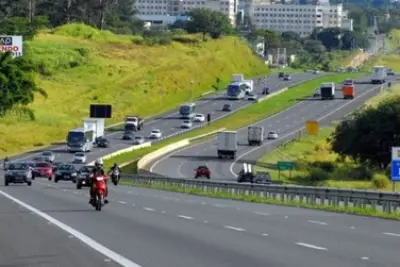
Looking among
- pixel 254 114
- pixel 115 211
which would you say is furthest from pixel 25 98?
pixel 115 211

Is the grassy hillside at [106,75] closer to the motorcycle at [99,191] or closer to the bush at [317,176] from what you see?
the bush at [317,176]

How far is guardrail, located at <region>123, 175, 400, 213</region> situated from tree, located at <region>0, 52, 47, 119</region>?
2250 inches

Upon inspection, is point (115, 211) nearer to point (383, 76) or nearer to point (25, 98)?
point (25, 98)

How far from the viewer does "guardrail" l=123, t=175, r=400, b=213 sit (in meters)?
36.8

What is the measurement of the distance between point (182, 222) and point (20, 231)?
515 centimetres

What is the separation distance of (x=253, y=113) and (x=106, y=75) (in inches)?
839

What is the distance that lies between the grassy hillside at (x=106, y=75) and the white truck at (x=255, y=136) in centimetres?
1957

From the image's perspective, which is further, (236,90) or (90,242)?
(236,90)

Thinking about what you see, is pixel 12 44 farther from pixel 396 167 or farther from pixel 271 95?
pixel 396 167

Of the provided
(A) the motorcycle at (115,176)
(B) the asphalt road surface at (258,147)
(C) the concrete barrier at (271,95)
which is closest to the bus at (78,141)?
(B) the asphalt road surface at (258,147)

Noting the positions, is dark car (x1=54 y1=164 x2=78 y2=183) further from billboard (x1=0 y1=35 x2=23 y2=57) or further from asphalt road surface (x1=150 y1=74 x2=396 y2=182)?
billboard (x1=0 y1=35 x2=23 y2=57)

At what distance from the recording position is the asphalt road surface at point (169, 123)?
104 meters

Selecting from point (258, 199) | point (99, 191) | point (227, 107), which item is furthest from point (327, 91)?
point (99, 191)

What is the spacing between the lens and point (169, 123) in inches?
5212
